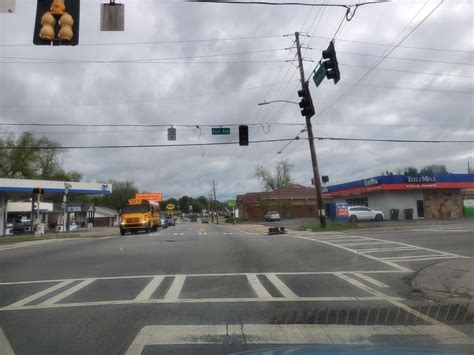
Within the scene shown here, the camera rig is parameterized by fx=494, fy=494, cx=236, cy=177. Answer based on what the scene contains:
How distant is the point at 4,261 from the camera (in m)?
17.5

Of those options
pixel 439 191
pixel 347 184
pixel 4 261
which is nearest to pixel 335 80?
pixel 4 261

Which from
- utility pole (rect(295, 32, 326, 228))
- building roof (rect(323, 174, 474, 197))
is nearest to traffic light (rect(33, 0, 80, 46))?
utility pole (rect(295, 32, 326, 228))

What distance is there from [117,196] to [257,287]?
115 meters

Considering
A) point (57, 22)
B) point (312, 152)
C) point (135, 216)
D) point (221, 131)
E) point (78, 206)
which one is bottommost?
point (135, 216)

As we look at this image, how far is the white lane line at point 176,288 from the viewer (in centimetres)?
979

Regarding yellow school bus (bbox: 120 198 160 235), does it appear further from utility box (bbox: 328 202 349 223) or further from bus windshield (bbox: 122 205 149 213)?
utility box (bbox: 328 202 349 223)

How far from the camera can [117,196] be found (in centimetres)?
12212

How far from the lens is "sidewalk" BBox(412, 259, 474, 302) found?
962 centimetres

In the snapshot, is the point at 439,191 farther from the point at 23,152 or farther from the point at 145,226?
the point at 23,152

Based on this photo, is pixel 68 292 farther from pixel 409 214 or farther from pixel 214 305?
pixel 409 214

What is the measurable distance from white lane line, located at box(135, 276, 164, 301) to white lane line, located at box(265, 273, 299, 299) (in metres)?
2.67

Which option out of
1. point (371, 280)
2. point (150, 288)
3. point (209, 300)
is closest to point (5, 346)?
point (209, 300)

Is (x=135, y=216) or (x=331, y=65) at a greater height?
(x=331, y=65)

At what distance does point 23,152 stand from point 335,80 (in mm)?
60114
